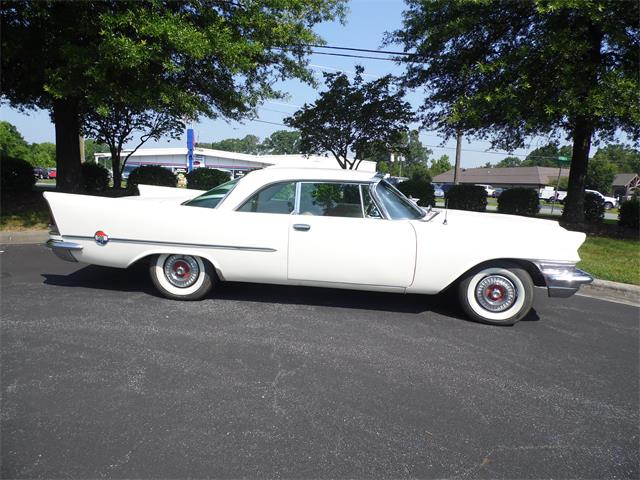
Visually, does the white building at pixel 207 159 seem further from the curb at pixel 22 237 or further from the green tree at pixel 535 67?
the curb at pixel 22 237

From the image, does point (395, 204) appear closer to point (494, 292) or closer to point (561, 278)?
point (494, 292)

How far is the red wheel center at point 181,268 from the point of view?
4.57 metres

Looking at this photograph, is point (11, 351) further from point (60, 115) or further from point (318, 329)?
point (60, 115)

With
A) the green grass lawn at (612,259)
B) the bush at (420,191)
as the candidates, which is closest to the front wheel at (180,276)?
the green grass lawn at (612,259)

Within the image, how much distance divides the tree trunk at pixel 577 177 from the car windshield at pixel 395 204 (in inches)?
389

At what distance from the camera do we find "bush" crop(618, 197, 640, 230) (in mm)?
11953

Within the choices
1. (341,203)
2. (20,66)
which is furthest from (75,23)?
(341,203)

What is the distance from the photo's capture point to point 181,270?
458 cm

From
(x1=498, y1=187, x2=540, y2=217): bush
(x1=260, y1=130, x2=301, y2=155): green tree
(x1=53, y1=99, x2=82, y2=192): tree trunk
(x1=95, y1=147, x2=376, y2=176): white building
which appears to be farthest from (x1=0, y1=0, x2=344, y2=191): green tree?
(x1=260, y1=130, x2=301, y2=155): green tree

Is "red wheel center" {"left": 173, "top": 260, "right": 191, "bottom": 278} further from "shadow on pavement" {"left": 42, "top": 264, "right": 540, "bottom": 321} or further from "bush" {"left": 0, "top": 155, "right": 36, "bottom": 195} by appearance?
"bush" {"left": 0, "top": 155, "right": 36, "bottom": 195}

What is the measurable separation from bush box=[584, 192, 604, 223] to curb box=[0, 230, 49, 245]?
14.6 metres

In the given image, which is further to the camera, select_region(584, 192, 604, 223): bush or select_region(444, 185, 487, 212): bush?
select_region(444, 185, 487, 212): bush

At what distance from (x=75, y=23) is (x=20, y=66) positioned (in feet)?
8.15

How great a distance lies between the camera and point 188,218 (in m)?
4.39
